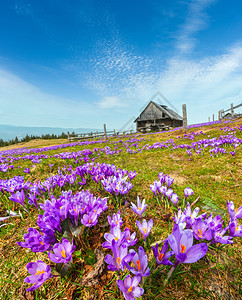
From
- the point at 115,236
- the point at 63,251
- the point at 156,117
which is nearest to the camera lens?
the point at 63,251

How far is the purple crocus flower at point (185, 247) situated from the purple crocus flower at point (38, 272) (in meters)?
0.93

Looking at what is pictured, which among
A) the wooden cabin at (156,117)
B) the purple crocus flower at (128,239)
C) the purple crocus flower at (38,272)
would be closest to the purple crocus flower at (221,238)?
the purple crocus flower at (128,239)

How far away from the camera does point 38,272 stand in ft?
3.74

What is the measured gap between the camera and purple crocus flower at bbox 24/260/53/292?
1064 mm

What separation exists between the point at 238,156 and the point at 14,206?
598 cm

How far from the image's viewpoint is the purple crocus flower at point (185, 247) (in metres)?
0.99

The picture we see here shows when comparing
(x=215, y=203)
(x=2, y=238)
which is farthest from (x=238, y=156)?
(x=2, y=238)

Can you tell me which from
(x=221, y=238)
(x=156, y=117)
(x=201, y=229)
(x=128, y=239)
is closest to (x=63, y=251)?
(x=128, y=239)

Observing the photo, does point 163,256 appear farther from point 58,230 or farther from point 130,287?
point 58,230

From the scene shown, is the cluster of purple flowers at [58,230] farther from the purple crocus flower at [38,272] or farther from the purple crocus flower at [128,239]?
the purple crocus flower at [128,239]

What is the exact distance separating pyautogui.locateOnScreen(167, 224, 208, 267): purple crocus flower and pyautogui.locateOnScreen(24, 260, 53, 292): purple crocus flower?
0.93m

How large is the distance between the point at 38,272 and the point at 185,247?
113 cm

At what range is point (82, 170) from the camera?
3266mm

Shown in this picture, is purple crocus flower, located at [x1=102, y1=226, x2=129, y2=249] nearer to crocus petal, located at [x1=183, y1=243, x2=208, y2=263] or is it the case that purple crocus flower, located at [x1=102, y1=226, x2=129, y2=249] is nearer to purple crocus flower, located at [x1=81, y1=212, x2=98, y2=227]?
purple crocus flower, located at [x1=81, y1=212, x2=98, y2=227]
